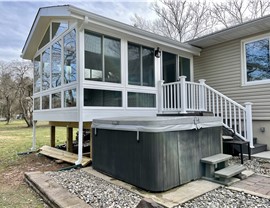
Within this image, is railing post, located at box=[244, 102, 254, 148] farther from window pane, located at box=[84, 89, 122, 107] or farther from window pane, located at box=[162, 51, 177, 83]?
window pane, located at box=[84, 89, 122, 107]

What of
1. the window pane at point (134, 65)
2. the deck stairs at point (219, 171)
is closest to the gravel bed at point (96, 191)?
the deck stairs at point (219, 171)

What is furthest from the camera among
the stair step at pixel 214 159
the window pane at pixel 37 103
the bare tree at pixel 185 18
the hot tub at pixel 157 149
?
the bare tree at pixel 185 18

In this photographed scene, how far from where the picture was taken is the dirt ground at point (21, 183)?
334cm

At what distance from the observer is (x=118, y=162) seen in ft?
12.7

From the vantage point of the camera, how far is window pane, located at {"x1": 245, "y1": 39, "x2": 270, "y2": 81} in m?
6.34

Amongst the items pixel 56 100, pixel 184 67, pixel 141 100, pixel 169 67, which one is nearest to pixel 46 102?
pixel 56 100

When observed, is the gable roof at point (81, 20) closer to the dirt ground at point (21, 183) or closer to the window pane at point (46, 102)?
the window pane at point (46, 102)

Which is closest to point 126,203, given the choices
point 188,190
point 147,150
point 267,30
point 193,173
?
point 147,150

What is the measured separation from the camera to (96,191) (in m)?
3.33

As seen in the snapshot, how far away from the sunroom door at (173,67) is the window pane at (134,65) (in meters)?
1.21

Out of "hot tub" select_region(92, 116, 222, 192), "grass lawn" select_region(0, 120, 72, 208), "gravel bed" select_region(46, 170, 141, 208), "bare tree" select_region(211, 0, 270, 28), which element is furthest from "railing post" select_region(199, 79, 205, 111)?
"bare tree" select_region(211, 0, 270, 28)

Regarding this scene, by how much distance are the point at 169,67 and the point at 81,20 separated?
3.54 metres

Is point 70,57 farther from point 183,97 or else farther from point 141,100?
point 183,97

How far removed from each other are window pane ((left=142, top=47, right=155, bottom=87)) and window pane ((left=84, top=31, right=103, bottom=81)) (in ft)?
5.18
